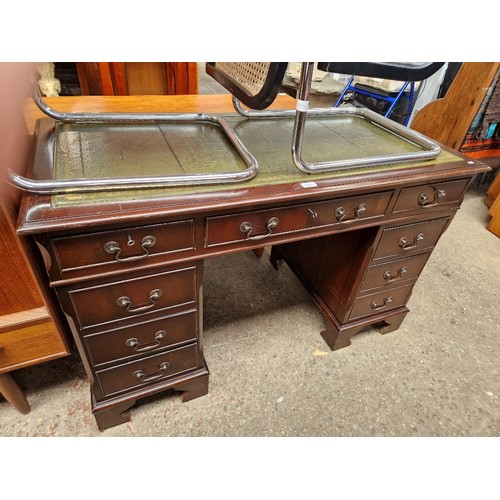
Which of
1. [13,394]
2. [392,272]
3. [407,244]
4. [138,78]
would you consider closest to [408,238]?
[407,244]

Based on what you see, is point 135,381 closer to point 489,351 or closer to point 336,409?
point 336,409

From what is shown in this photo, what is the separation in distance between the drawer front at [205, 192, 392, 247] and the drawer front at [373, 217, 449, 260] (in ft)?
0.54

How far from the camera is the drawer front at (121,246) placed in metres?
0.72

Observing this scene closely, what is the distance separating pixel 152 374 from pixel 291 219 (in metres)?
0.67

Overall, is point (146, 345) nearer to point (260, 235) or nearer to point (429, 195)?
point (260, 235)

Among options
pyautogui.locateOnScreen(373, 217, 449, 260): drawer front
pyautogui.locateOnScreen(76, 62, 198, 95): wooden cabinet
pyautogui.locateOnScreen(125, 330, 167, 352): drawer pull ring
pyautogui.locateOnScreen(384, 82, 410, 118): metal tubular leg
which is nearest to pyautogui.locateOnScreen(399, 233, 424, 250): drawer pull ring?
pyautogui.locateOnScreen(373, 217, 449, 260): drawer front

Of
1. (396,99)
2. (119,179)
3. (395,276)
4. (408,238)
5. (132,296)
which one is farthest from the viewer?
(396,99)

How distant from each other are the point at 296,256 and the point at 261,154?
2.68 feet

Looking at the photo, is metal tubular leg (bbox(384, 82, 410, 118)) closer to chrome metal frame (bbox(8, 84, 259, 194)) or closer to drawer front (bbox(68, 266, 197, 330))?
chrome metal frame (bbox(8, 84, 259, 194))

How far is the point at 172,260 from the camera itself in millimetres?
848

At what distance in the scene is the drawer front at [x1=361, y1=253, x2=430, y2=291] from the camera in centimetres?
130

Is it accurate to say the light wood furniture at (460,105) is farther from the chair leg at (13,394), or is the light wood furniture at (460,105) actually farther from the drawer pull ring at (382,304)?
the chair leg at (13,394)

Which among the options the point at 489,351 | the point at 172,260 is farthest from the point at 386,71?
the point at 489,351

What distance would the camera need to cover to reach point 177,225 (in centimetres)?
79
